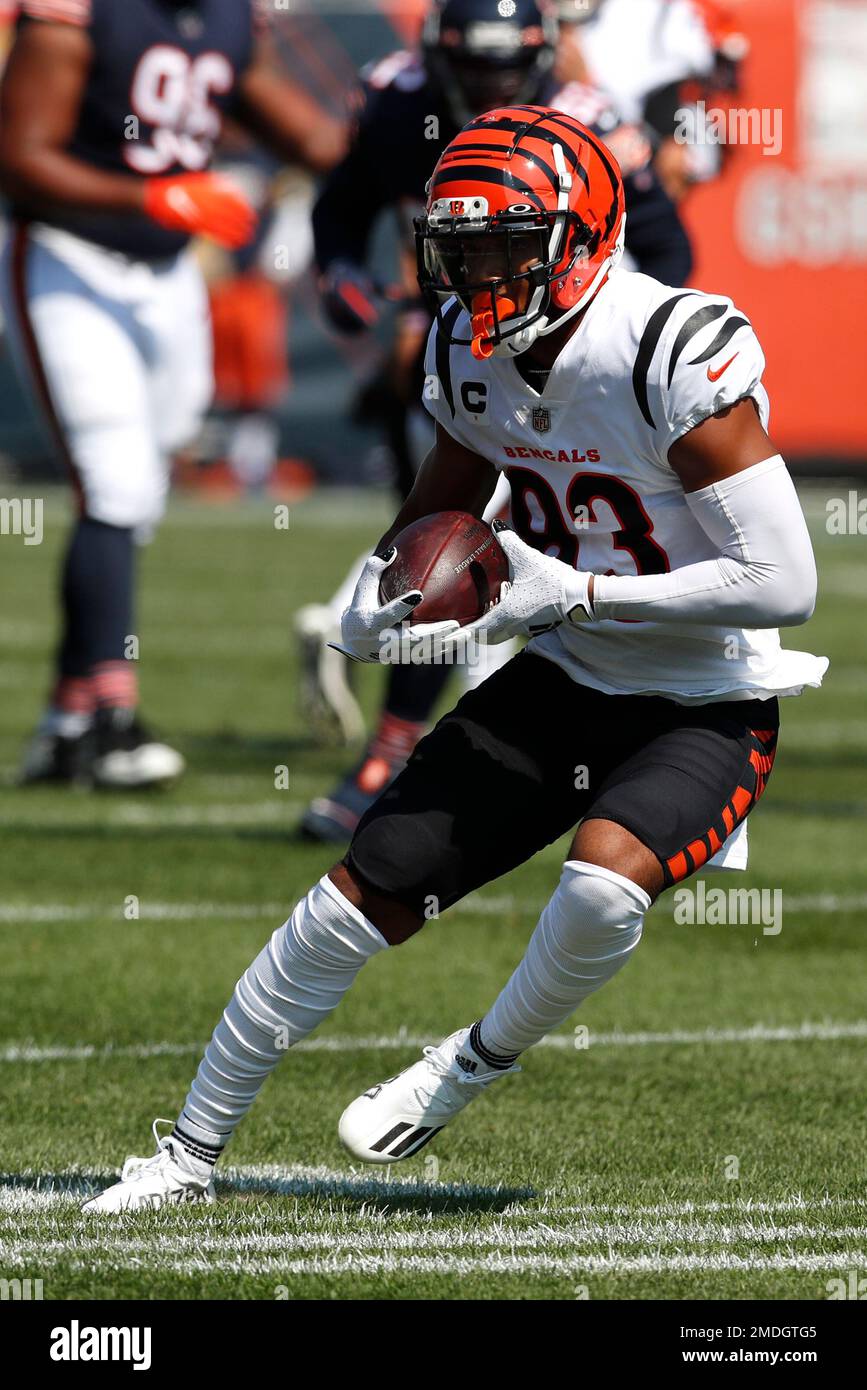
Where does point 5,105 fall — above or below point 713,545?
above

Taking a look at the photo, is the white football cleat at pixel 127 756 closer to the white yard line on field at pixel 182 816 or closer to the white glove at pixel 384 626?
the white yard line on field at pixel 182 816

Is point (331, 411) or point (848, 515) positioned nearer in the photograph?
point (848, 515)

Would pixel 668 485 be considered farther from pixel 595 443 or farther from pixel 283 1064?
pixel 283 1064

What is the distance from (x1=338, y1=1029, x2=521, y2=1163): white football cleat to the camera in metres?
3.44

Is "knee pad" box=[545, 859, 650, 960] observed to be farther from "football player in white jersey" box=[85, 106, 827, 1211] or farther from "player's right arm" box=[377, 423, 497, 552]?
"player's right arm" box=[377, 423, 497, 552]

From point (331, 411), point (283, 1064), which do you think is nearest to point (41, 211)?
point (283, 1064)

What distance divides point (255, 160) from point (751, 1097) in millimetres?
15254

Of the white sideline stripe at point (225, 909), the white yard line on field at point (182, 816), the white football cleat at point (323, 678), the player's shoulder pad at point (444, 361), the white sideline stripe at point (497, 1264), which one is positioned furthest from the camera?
the white football cleat at point (323, 678)

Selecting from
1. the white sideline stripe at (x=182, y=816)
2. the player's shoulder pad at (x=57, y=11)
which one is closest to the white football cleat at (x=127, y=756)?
the white sideline stripe at (x=182, y=816)

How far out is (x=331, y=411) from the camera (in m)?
19.3

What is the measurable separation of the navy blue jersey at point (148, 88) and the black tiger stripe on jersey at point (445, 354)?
3772 millimetres

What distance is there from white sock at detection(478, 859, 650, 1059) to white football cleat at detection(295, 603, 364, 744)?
4.25 metres

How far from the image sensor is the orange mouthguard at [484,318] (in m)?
3.34
